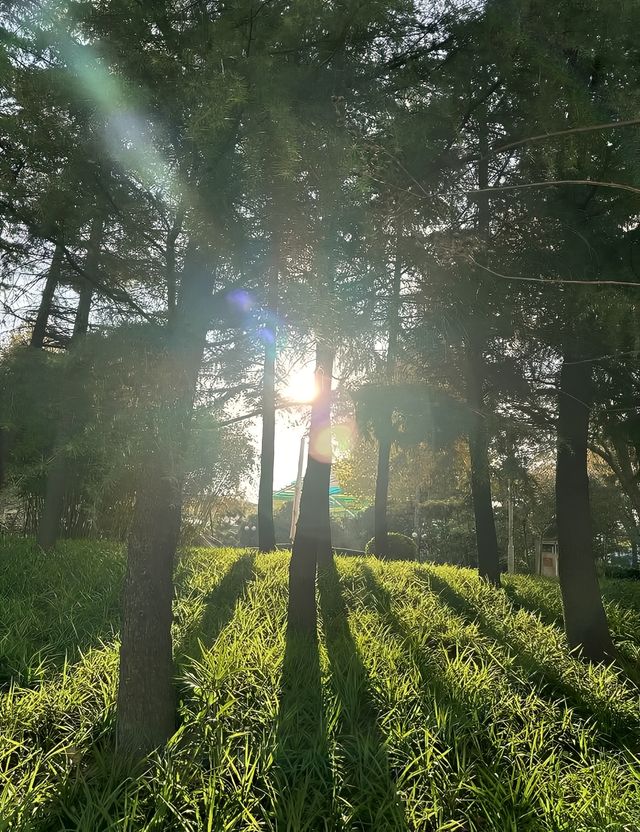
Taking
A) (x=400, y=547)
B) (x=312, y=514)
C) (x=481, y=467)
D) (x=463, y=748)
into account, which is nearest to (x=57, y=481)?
(x=312, y=514)

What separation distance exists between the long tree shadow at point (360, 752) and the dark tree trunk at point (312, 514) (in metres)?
0.74

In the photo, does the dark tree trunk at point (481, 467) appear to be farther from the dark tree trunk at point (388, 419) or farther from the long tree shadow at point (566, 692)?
the long tree shadow at point (566, 692)

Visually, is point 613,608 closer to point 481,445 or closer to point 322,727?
point 481,445

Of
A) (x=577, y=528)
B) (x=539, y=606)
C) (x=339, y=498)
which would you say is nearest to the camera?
(x=577, y=528)

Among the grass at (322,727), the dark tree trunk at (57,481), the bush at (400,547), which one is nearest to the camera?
the grass at (322,727)

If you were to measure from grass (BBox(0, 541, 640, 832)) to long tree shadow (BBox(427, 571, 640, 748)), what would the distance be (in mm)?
16

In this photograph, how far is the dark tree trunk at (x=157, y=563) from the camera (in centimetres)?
287

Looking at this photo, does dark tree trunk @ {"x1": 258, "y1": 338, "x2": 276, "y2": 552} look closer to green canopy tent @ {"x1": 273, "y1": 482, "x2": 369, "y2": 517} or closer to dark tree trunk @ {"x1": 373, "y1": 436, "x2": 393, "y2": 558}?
dark tree trunk @ {"x1": 373, "y1": 436, "x2": 393, "y2": 558}

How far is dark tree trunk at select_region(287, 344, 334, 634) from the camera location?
5012mm

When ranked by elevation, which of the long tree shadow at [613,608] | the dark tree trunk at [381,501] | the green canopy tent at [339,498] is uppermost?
the green canopy tent at [339,498]

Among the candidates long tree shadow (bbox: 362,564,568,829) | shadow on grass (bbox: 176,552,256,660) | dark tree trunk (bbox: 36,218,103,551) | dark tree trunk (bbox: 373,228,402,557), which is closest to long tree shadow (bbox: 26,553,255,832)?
shadow on grass (bbox: 176,552,256,660)

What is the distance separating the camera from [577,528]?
5.64 m

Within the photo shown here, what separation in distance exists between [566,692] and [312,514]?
2.80 metres

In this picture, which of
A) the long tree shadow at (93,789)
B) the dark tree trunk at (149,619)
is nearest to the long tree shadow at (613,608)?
the dark tree trunk at (149,619)
